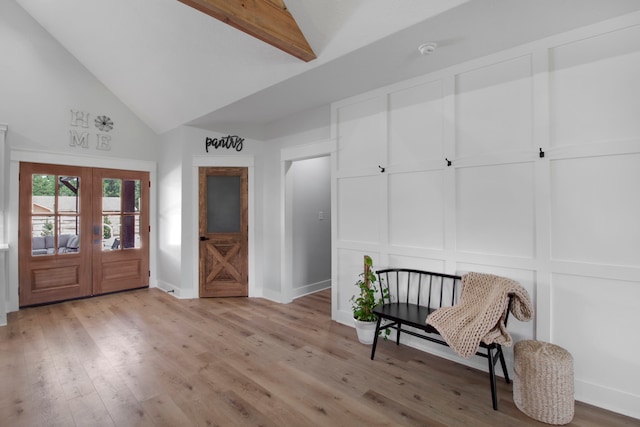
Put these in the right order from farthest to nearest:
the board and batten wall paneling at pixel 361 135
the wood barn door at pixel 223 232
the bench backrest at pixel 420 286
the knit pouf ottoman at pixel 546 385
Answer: the wood barn door at pixel 223 232 → the board and batten wall paneling at pixel 361 135 → the bench backrest at pixel 420 286 → the knit pouf ottoman at pixel 546 385

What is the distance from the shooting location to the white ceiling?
2027mm

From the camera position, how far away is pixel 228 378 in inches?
94.6

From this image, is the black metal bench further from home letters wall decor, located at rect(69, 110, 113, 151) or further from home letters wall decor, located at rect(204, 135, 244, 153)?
home letters wall decor, located at rect(69, 110, 113, 151)

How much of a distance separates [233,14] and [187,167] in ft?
9.28

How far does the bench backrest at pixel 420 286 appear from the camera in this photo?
2725 mm

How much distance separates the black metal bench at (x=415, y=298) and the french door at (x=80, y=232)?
13.4 feet

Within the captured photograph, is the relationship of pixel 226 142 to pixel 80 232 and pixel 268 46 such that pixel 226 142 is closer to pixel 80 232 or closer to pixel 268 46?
pixel 268 46

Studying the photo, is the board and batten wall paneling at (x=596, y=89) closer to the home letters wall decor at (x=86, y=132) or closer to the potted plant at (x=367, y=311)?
the potted plant at (x=367, y=311)

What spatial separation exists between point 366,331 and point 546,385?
1.41 m

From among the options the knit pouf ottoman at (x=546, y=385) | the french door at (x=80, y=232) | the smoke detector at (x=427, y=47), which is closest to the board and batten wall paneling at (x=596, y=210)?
the knit pouf ottoman at (x=546, y=385)

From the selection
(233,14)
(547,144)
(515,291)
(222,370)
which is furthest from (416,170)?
(222,370)

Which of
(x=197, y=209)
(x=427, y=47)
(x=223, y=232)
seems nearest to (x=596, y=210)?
(x=427, y=47)

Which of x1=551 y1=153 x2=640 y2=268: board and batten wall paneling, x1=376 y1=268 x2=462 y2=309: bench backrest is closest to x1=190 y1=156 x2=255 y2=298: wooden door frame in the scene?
x1=376 y1=268 x2=462 y2=309: bench backrest

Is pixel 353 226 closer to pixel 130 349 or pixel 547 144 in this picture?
pixel 547 144
